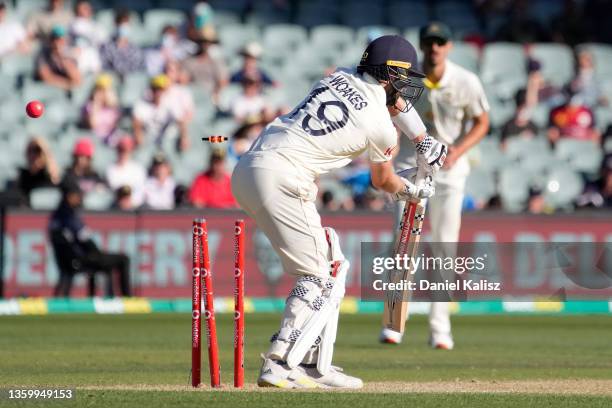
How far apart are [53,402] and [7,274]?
8916 mm

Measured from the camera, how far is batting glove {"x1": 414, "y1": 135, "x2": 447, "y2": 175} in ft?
26.6

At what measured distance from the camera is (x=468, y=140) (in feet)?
36.1

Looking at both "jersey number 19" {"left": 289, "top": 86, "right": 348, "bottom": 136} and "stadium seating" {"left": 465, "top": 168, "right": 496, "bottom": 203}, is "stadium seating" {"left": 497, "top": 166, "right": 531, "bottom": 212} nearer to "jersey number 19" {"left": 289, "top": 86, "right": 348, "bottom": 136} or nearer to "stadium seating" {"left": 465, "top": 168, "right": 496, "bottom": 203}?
"stadium seating" {"left": 465, "top": 168, "right": 496, "bottom": 203}

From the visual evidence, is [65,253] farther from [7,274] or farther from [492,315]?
[492,315]

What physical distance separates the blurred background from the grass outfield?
1339 millimetres

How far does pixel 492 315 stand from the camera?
52.0 feet

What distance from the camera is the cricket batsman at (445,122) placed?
11023 millimetres

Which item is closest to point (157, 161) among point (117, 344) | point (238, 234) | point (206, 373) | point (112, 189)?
point (112, 189)

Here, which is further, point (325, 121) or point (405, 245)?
point (405, 245)

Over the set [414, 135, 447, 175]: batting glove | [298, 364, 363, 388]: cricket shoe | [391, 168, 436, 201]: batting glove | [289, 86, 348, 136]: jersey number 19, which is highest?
[289, 86, 348, 136]: jersey number 19

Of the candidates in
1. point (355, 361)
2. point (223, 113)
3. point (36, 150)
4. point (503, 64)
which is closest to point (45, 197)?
point (36, 150)

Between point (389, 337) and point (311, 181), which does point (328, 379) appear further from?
point (389, 337)

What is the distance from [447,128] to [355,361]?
232 cm

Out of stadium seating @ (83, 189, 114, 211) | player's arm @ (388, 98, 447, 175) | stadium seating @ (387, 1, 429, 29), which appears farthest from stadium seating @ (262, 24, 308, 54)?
player's arm @ (388, 98, 447, 175)
